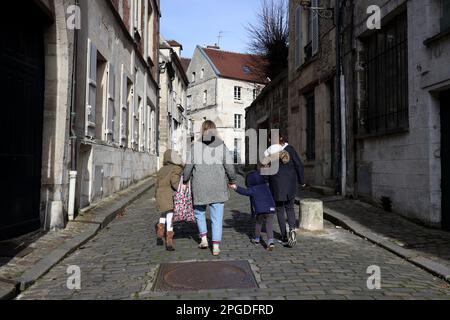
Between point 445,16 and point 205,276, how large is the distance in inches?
215

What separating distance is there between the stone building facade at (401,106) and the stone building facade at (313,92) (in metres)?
1.36

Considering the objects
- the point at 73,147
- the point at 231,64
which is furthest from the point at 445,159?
the point at 231,64

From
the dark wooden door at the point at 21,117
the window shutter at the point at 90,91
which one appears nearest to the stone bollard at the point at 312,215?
the dark wooden door at the point at 21,117

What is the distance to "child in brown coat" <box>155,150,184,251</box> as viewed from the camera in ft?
18.6

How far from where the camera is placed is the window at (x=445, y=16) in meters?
6.52

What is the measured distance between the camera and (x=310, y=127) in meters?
13.6

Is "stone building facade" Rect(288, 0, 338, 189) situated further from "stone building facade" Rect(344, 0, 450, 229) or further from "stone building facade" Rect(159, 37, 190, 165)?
"stone building facade" Rect(159, 37, 190, 165)

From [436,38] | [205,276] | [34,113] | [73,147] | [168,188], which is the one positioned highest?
[436,38]

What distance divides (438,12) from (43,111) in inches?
250

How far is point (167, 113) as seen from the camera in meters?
24.6

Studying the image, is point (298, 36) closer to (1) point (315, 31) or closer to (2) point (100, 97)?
(1) point (315, 31)

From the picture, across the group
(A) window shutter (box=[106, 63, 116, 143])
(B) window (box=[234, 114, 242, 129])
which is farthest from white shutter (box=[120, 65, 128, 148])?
(B) window (box=[234, 114, 242, 129])

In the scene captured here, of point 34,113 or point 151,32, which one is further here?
point 151,32
